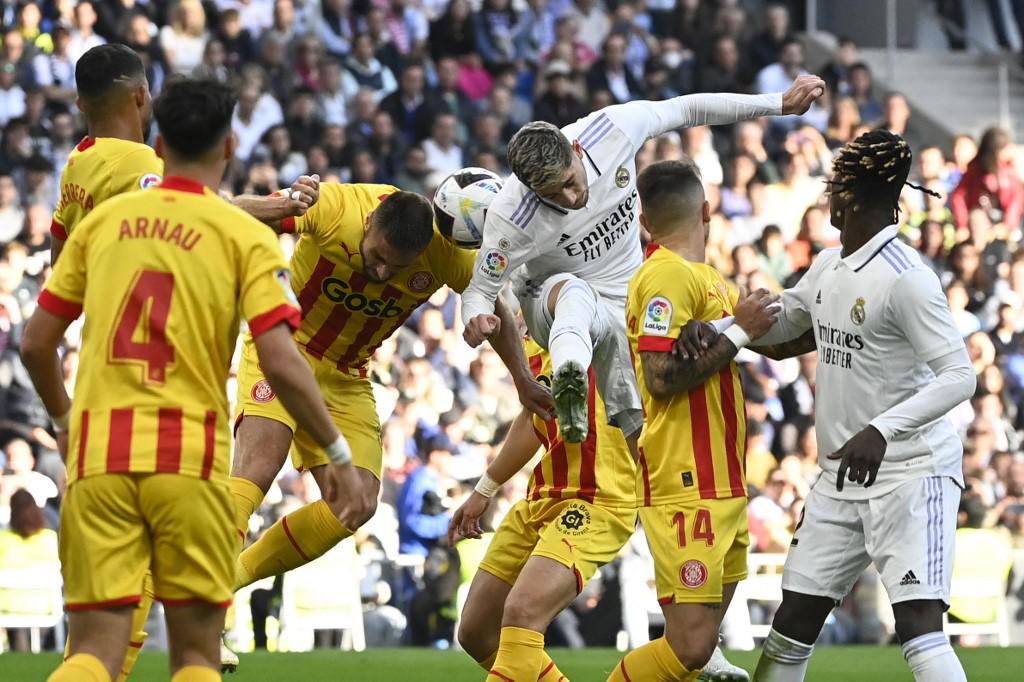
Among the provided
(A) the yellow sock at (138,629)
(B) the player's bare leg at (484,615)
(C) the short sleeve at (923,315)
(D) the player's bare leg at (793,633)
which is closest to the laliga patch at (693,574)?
(D) the player's bare leg at (793,633)

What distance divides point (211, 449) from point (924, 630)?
264 centimetres

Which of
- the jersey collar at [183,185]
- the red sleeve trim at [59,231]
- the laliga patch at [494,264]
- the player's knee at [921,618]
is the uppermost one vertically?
the red sleeve trim at [59,231]

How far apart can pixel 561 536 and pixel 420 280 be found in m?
1.45

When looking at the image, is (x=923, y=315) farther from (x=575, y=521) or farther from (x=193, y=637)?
(x=193, y=637)

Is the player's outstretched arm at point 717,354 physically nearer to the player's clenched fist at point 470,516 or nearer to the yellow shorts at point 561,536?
the yellow shorts at point 561,536

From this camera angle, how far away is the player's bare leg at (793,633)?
617 cm

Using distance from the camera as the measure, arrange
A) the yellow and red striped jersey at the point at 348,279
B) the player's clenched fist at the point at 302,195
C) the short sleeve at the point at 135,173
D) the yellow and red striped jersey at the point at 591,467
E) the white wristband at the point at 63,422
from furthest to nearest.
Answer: the yellow and red striped jersey at the point at 348,279 → the yellow and red striped jersey at the point at 591,467 → the player's clenched fist at the point at 302,195 → the short sleeve at the point at 135,173 → the white wristband at the point at 63,422

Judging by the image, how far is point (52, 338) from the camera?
5031mm

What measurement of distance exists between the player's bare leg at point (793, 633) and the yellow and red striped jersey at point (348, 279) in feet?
7.50

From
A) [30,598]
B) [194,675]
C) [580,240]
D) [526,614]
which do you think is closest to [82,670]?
[194,675]

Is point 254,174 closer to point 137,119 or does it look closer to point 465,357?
point 465,357

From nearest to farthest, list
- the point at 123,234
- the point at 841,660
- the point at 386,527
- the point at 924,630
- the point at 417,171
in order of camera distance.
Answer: the point at 123,234
the point at 924,630
the point at 841,660
the point at 386,527
the point at 417,171

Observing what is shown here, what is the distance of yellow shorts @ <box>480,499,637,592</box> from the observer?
683 centimetres

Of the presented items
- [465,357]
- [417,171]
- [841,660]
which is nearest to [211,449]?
[841,660]
